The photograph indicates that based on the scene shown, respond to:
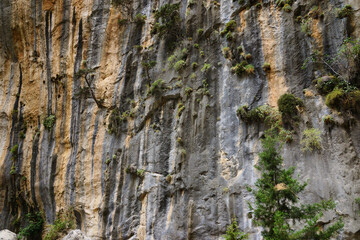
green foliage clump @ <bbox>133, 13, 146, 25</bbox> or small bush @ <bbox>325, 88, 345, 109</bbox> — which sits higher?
green foliage clump @ <bbox>133, 13, 146, 25</bbox>

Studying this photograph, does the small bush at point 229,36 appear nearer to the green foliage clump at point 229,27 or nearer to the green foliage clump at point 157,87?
the green foliage clump at point 229,27

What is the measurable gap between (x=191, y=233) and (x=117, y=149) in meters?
7.00

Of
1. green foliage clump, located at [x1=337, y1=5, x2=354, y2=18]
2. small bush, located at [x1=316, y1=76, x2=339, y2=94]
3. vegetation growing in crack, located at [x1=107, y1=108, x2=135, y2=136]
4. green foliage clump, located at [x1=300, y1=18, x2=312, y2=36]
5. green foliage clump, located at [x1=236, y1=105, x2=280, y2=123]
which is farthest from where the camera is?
vegetation growing in crack, located at [x1=107, y1=108, x2=135, y2=136]

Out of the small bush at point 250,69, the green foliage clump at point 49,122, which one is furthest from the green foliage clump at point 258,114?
the green foliage clump at point 49,122

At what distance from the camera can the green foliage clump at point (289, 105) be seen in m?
12.7

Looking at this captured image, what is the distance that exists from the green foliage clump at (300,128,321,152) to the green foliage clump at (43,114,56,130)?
1671cm

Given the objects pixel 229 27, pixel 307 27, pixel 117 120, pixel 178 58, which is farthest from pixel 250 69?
pixel 117 120

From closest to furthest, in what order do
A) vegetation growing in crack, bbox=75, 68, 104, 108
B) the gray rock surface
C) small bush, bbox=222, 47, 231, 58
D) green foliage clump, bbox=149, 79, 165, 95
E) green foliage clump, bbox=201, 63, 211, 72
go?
small bush, bbox=222, 47, 231, 58, green foliage clump, bbox=201, 63, 211, 72, the gray rock surface, green foliage clump, bbox=149, 79, 165, 95, vegetation growing in crack, bbox=75, 68, 104, 108

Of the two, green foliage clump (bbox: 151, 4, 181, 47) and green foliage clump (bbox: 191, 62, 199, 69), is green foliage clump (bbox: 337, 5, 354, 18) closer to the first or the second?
green foliage clump (bbox: 191, 62, 199, 69)

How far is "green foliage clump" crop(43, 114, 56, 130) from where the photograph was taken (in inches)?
886

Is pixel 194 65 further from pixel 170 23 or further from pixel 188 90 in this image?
pixel 170 23

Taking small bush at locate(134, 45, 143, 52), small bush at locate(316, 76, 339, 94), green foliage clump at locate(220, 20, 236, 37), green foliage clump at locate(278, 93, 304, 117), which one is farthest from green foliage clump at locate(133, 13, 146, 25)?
small bush at locate(316, 76, 339, 94)

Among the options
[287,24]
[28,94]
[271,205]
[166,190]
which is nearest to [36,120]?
[28,94]

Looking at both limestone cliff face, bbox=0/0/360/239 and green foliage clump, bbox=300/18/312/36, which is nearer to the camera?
limestone cliff face, bbox=0/0/360/239
